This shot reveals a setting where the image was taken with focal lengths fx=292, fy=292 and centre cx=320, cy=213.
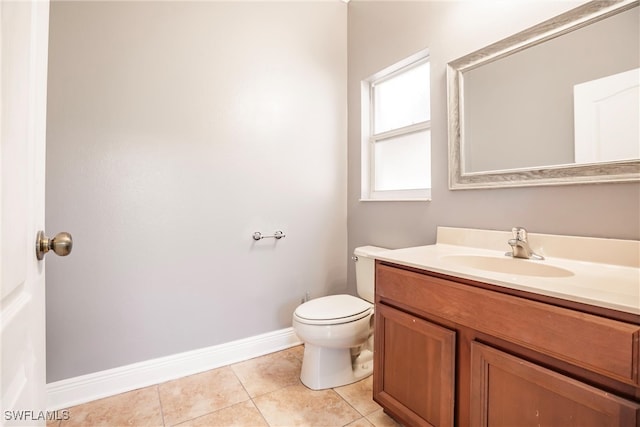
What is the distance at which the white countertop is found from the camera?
766 mm

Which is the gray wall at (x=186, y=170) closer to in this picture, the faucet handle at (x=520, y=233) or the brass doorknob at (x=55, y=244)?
the brass doorknob at (x=55, y=244)

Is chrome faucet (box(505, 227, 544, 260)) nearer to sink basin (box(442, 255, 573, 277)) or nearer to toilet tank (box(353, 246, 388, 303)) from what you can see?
sink basin (box(442, 255, 573, 277))

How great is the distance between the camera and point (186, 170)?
173 cm

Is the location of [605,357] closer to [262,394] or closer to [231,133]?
[262,394]

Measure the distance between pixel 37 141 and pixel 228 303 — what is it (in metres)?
1.47

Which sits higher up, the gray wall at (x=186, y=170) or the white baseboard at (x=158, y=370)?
the gray wall at (x=186, y=170)

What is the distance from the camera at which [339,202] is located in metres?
2.32

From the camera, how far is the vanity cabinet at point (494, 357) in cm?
71

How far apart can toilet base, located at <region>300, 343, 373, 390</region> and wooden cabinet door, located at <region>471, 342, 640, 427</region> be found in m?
0.80

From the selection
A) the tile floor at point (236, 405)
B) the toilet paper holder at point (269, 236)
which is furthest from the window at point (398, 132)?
the tile floor at point (236, 405)

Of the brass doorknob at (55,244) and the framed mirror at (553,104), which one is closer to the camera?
the brass doorknob at (55,244)

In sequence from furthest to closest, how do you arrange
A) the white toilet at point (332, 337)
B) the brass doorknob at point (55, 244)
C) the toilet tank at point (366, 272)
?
the toilet tank at point (366, 272) < the white toilet at point (332, 337) < the brass doorknob at point (55, 244)

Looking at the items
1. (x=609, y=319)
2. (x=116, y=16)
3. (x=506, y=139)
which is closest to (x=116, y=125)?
(x=116, y=16)

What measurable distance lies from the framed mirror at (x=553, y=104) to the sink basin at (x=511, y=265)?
36 cm
